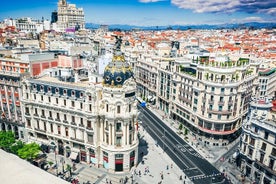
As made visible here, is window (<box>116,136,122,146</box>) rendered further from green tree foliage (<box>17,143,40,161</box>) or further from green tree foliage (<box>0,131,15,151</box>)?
green tree foliage (<box>0,131,15,151</box>)

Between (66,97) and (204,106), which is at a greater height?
(66,97)

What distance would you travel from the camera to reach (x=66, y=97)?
74.8 m

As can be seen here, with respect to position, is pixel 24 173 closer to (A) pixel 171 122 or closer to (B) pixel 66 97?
(B) pixel 66 97

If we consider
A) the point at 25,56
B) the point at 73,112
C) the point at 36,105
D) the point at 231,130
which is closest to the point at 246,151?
the point at 231,130

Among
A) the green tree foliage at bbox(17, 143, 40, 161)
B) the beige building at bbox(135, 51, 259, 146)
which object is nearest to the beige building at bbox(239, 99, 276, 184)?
the beige building at bbox(135, 51, 259, 146)

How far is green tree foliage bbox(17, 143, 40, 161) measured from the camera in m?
69.9

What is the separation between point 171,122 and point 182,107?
11611 mm

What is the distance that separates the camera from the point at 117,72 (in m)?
68.6

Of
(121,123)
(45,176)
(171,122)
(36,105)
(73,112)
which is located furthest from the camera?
(171,122)

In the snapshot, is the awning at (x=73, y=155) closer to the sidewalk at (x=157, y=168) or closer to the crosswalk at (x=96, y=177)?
the crosswalk at (x=96, y=177)

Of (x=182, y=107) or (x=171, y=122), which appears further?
(x=171, y=122)

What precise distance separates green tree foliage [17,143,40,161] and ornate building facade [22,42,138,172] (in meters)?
9.22

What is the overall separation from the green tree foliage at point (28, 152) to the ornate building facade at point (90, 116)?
9.22 meters

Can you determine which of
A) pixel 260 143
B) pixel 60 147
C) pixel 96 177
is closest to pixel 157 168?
pixel 96 177
